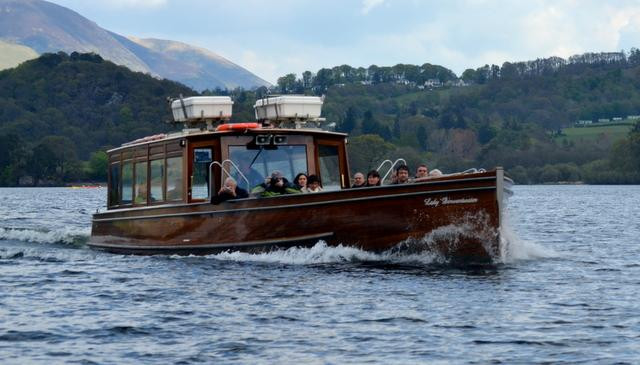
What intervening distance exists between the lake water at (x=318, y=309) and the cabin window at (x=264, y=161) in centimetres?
191

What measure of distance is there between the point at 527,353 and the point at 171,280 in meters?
8.56

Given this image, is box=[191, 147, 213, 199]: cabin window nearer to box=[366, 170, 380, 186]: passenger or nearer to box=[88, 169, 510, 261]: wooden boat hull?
box=[88, 169, 510, 261]: wooden boat hull

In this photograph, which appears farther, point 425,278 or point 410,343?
point 425,278

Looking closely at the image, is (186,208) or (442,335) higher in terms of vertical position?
(186,208)

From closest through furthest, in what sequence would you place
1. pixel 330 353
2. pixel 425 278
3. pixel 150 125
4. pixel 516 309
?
Result: pixel 330 353, pixel 516 309, pixel 425 278, pixel 150 125

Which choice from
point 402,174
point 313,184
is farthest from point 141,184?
point 402,174

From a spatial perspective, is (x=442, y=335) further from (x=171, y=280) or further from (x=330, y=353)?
(x=171, y=280)

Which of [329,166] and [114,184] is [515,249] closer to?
[329,166]

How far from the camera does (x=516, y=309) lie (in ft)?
57.5

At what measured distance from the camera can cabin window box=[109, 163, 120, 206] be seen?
2831 centimetres

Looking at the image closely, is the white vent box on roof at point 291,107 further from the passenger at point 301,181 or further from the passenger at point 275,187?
the passenger at point 275,187

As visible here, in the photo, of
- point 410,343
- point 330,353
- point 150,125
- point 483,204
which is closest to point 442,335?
point 410,343

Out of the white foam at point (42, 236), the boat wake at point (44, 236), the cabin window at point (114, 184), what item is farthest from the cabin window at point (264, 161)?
the white foam at point (42, 236)

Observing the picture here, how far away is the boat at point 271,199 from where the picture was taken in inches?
845
